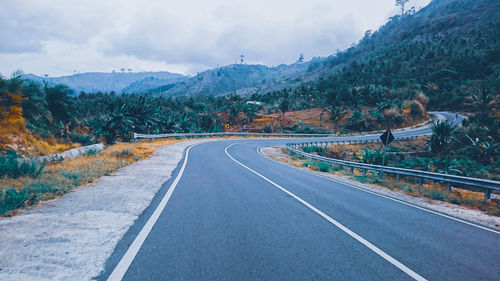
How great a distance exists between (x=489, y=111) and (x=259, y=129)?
39.6m

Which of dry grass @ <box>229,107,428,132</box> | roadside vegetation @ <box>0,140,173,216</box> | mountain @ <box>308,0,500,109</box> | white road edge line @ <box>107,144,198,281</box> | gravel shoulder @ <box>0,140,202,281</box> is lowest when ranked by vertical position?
white road edge line @ <box>107,144,198,281</box>

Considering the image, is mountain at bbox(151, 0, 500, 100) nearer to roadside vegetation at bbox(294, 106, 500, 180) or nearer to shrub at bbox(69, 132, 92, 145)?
roadside vegetation at bbox(294, 106, 500, 180)

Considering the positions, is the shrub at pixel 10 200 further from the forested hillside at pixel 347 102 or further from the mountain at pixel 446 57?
the mountain at pixel 446 57

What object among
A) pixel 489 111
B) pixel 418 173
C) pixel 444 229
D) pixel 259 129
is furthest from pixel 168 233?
pixel 489 111

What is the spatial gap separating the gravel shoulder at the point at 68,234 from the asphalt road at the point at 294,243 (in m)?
0.28

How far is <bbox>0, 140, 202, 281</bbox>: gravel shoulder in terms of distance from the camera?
3242 mm

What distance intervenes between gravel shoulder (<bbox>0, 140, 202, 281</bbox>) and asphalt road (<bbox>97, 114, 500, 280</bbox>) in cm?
28

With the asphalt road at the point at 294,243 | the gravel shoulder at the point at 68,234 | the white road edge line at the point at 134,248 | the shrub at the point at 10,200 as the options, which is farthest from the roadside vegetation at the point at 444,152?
A: the shrub at the point at 10,200

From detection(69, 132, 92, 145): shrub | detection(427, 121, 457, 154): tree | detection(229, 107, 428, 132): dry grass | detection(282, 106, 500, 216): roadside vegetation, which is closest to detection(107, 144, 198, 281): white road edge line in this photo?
detection(282, 106, 500, 216): roadside vegetation

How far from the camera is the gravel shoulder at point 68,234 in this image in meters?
3.24

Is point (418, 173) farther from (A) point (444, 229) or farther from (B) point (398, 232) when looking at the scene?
(B) point (398, 232)

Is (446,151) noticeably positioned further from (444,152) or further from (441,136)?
(441,136)

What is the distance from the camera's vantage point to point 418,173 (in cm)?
1191

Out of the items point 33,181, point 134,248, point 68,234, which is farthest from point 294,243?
point 33,181
